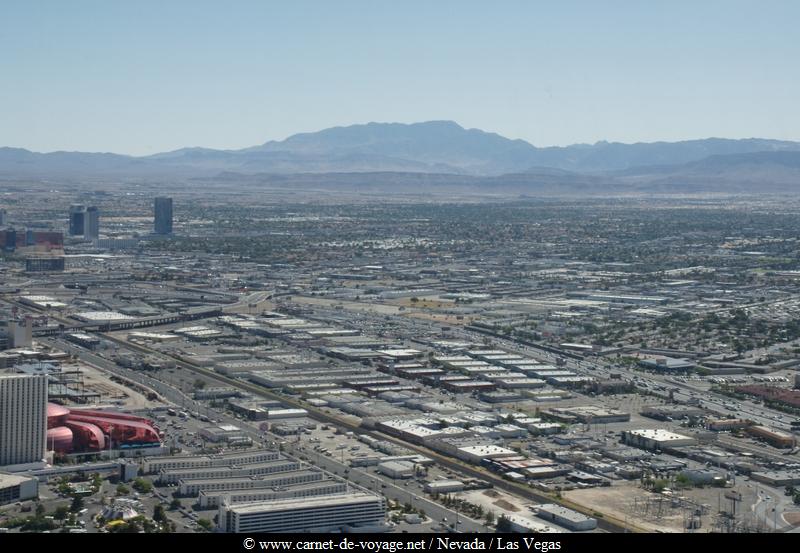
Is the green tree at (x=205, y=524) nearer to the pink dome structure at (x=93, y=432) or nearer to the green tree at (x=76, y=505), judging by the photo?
the green tree at (x=76, y=505)

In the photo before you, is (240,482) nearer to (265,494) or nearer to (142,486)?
(265,494)

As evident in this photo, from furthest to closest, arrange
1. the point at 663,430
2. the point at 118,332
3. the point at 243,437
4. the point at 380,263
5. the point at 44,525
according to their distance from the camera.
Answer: the point at 380,263 → the point at 118,332 → the point at 663,430 → the point at 243,437 → the point at 44,525

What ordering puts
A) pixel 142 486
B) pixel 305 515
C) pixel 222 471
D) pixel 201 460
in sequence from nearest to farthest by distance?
pixel 305 515 < pixel 142 486 < pixel 222 471 < pixel 201 460

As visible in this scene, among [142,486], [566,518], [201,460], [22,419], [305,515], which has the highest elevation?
[22,419]

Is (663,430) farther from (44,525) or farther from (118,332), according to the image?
(118,332)

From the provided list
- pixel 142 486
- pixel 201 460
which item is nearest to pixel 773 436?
pixel 201 460

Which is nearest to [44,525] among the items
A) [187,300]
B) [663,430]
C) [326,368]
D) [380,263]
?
[663,430]

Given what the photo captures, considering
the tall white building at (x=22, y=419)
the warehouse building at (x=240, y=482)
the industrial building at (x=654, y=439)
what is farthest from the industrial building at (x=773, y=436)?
the tall white building at (x=22, y=419)
